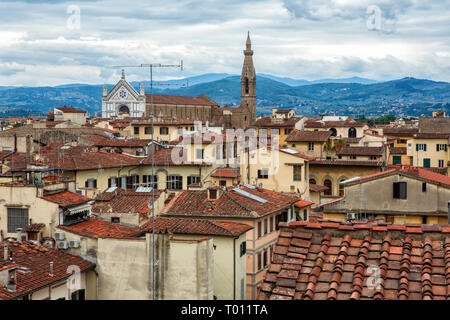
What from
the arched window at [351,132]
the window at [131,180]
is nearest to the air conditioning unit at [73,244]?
the window at [131,180]

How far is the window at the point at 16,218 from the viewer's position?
2131cm

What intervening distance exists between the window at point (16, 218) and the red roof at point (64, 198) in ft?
2.93

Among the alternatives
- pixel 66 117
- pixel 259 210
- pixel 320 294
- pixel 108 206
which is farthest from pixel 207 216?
pixel 66 117

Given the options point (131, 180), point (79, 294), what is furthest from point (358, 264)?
point (131, 180)

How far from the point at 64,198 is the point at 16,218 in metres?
1.65

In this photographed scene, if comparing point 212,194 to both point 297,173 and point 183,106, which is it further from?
point 183,106

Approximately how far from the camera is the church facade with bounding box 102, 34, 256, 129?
404 ft

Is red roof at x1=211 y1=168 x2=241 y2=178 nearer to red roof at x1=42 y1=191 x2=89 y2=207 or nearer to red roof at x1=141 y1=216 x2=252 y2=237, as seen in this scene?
red roof at x1=42 y1=191 x2=89 y2=207

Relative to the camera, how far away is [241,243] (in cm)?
2056

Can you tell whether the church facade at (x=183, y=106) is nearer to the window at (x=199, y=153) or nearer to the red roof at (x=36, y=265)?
the window at (x=199, y=153)

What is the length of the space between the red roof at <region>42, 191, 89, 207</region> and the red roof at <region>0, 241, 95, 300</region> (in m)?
2.52

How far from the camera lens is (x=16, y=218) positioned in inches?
845

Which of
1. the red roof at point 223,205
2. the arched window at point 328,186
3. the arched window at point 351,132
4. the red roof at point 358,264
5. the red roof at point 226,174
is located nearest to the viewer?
the red roof at point 358,264
